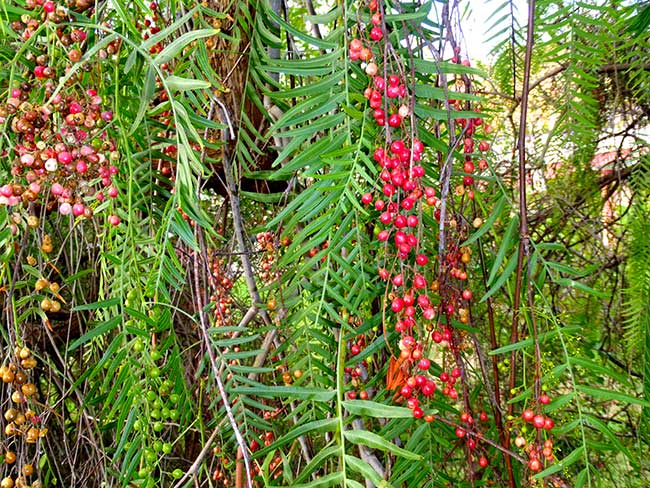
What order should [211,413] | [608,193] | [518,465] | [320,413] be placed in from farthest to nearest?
[608,193] < [211,413] < [518,465] < [320,413]

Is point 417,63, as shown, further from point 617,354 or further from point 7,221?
point 617,354

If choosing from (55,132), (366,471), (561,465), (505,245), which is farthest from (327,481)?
(55,132)

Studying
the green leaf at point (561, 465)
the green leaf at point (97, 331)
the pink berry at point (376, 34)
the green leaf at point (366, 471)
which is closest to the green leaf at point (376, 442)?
the green leaf at point (366, 471)

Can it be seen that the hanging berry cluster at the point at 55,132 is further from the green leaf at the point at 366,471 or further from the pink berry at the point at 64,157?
the green leaf at the point at 366,471

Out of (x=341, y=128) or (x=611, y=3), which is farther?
(x=611, y=3)

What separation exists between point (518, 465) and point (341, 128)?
50cm

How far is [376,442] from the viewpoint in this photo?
1.61 ft

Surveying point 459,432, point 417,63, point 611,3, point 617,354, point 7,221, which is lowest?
point 617,354

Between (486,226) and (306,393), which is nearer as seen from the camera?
(306,393)

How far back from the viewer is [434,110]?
607 millimetres

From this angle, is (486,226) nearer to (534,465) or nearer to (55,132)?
(534,465)

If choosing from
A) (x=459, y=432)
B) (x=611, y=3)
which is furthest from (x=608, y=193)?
(x=459, y=432)

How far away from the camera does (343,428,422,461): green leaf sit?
1.57 ft

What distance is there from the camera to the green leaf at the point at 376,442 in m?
0.48
